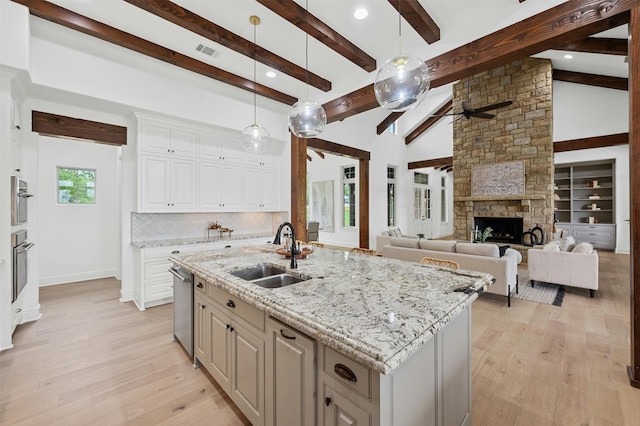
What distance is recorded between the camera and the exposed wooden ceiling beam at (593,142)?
21.8 ft

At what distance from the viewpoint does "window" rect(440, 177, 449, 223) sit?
12.5 meters

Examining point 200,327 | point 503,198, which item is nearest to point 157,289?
point 200,327

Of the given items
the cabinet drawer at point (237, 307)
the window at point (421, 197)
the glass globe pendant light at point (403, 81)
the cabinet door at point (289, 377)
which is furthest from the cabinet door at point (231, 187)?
the window at point (421, 197)

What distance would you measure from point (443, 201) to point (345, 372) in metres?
12.9

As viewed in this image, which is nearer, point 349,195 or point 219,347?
point 219,347

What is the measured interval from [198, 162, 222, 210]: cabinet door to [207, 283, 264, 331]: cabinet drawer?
2.71m

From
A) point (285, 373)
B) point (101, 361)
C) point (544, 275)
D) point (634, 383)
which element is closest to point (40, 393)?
point (101, 361)

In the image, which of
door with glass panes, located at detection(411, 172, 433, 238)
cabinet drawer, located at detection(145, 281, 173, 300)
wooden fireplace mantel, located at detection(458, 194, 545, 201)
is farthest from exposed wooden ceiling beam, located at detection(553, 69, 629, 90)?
cabinet drawer, located at detection(145, 281, 173, 300)

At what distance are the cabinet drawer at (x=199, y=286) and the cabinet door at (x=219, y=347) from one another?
0.46 feet

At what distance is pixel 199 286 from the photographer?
2.21 m

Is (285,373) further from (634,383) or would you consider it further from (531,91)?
(531,91)

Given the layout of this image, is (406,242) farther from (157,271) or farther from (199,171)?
(157,271)

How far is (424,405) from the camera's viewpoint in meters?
1.19

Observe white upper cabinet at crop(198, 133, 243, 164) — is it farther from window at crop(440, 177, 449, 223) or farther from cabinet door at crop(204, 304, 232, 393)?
window at crop(440, 177, 449, 223)
